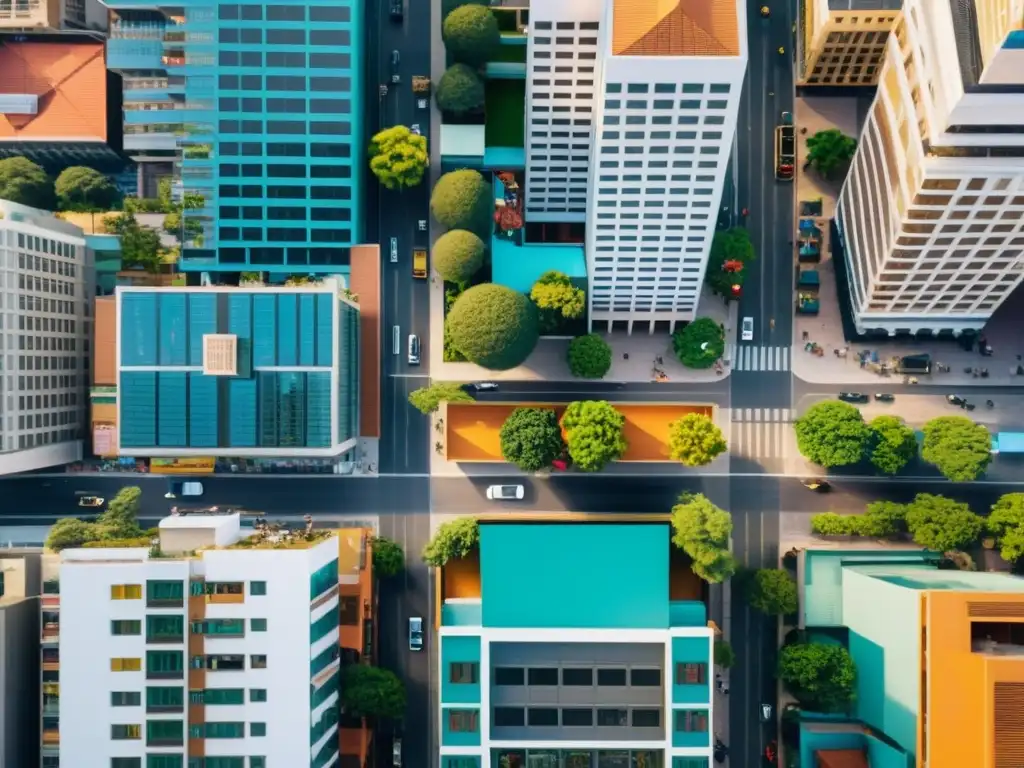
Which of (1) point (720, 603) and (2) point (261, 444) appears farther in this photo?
(1) point (720, 603)

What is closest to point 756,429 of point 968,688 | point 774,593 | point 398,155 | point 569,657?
point 774,593

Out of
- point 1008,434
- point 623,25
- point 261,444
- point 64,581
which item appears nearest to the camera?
point 623,25

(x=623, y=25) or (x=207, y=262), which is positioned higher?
(x=623, y=25)

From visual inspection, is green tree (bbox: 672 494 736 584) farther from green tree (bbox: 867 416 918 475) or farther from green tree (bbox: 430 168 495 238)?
green tree (bbox: 430 168 495 238)

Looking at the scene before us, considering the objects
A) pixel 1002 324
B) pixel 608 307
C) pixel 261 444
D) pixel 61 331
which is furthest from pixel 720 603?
pixel 61 331

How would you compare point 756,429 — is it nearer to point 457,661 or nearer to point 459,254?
point 459,254

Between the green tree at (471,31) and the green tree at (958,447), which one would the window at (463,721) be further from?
the green tree at (471,31)

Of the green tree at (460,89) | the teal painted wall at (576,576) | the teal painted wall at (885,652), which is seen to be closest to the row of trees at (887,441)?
the teal painted wall at (885,652)

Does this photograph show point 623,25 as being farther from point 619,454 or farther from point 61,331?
point 61,331

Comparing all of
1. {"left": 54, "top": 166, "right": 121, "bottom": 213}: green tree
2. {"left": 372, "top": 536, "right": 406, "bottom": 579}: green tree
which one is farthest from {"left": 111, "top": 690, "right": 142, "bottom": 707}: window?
{"left": 54, "top": 166, "right": 121, "bottom": 213}: green tree
